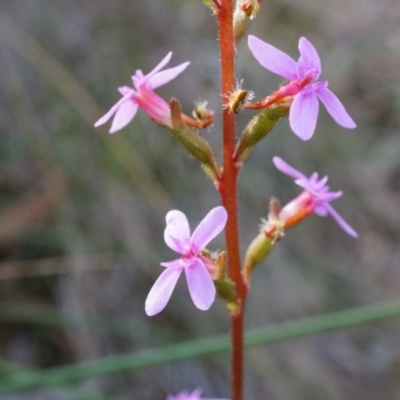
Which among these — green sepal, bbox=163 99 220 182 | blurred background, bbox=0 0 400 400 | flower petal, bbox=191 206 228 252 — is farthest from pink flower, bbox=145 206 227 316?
blurred background, bbox=0 0 400 400

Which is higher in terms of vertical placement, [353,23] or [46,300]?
[353,23]

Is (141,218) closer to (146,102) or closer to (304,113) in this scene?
(146,102)

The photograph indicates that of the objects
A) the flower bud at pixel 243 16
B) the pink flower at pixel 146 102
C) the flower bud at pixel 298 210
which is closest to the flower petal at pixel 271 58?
the flower bud at pixel 243 16

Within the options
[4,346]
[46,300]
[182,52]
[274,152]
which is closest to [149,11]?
[182,52]

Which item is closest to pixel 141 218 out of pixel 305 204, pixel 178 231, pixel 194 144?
pixel 305 204

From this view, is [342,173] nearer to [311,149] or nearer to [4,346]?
[311,149]
